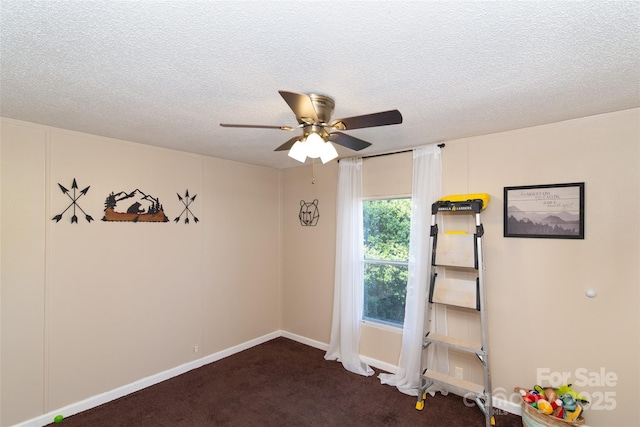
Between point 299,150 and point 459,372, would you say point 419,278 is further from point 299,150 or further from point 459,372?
point 299,150

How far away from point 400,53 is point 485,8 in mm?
406

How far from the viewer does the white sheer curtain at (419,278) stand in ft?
10.5

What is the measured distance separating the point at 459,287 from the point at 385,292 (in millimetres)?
1027

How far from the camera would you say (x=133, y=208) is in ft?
10.7

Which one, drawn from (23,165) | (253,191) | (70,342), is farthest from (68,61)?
(253,191)

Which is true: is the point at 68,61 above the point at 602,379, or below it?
above

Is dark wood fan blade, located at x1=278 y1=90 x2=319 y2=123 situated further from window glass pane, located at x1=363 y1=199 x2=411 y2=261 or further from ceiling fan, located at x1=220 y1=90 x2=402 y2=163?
window glass pane, located at x1=363 y1=199 x2=411 y2=261

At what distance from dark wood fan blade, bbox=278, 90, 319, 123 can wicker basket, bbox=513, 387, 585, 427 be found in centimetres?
265

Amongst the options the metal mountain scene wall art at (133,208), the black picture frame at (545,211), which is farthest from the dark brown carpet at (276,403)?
the metal mountain scene wall art at (133,208)

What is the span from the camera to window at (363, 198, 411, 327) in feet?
11.9

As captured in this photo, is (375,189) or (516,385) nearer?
(516,385)

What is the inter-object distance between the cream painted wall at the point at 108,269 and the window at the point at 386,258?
1637 mm

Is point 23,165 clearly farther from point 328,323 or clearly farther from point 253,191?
point 328,323

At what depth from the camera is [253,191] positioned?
4.46 metres
